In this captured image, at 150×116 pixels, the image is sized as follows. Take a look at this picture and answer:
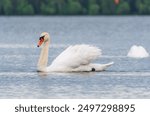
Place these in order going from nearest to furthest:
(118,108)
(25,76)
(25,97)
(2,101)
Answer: (118,108) < (2,101) < (25,97) < (25,76)

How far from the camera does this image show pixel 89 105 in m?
35.8

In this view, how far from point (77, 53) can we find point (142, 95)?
8.06m

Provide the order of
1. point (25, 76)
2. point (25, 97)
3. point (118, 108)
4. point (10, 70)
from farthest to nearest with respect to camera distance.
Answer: point (10, 70) < point (25, 76) < point (25, 97) < point (118, 108)

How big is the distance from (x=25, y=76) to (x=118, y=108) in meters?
13.2

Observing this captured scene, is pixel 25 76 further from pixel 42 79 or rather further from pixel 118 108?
pixel 118 108

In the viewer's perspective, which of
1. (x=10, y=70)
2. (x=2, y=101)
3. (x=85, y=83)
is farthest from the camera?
(x=10, y=70)

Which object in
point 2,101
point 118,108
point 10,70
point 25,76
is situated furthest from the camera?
point 10,70

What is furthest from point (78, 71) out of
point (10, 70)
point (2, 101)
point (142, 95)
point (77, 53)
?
point (2, 101)

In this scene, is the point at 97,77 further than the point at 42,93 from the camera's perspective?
Yes

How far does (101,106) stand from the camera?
3500 cm

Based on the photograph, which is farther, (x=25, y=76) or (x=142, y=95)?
(x=25, y=76)

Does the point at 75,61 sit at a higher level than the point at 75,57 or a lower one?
lower

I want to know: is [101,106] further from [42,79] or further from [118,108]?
[42,79]

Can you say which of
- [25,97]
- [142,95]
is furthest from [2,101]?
[142,95]
